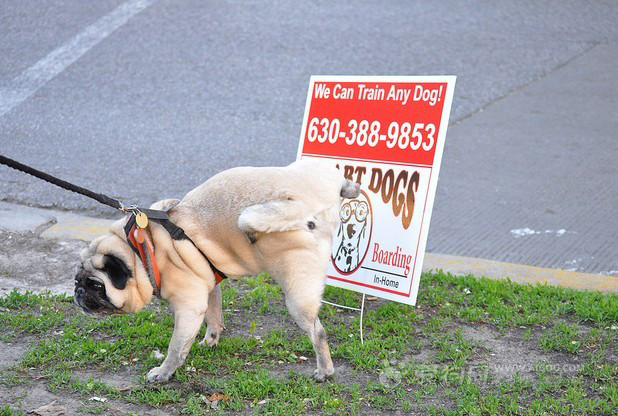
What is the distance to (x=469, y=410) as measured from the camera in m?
3.48

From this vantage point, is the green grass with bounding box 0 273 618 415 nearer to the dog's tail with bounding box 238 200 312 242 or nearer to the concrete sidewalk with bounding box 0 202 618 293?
the concrete sidewalk with bounding box 0 202 618 293

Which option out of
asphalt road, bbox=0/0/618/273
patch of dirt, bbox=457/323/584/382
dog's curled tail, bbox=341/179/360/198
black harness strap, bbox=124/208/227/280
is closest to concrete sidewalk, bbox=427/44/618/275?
asphalt road, bbox=0/0/618/273

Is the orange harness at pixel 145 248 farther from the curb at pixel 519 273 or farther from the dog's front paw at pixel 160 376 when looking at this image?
the curb at pixel 519 273

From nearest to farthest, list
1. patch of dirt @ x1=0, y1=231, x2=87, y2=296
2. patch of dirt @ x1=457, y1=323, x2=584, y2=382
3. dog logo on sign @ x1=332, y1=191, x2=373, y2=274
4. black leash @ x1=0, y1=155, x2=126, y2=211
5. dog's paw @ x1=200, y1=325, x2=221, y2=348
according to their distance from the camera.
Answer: black leash @ x1=0, y1=155, x2=126, y2=211, patch of dirt @ x1=457, y1=323, x2=584, y2=382, dog's paw @ x1=200, y1=325, x2=221, y2=348, dog logo on sign @ x1=332, y1=191, x2=373, y2=274, patch of dirt @ x1=0, y1=231, x2=87, y2=296

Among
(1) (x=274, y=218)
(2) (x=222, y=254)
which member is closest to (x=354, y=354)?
(2) (x=222, y=254)

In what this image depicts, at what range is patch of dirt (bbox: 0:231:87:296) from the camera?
504cm

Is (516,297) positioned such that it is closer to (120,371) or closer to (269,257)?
(269,257)

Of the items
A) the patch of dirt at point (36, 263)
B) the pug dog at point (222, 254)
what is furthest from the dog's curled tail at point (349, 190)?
the patch of dirt at point (36, 263)

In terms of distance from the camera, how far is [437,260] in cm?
539

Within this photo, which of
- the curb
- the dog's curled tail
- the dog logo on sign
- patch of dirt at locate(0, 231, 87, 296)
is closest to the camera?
the dog's curled tail

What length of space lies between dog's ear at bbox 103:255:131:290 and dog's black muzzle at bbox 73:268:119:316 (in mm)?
71

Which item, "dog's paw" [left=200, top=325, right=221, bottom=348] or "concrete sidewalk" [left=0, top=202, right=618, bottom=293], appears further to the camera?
"concrete sidewalk" [left=0, top=202, right=618, bottom=293]

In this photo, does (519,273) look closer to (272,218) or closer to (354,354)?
(354,354)

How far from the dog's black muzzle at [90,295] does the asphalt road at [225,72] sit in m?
2.70
